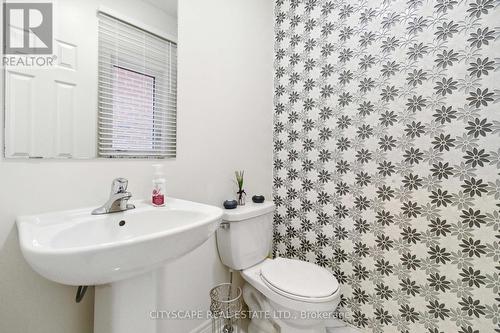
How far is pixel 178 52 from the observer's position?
1097 millimetres

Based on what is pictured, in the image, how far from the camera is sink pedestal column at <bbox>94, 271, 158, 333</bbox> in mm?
718

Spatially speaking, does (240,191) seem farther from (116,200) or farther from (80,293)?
(80,293)

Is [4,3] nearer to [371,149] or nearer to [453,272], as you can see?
[371,149]

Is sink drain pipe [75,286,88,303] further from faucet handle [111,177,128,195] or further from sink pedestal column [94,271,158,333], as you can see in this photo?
faucet handle [111,177,128,195]

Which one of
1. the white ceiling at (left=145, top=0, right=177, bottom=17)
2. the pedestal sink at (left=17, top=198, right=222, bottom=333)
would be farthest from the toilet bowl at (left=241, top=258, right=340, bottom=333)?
the white ceiling at (left=145, top=0, right=177, bottom=17)

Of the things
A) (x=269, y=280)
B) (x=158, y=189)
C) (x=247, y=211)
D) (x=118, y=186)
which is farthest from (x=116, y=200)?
(x=269, y=280)

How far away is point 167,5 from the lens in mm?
1049

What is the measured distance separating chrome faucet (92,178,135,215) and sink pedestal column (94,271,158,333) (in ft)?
0.80

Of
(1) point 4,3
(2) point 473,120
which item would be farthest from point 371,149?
(1) point 4,3

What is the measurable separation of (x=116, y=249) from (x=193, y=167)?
703mm

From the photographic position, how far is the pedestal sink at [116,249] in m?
0.49

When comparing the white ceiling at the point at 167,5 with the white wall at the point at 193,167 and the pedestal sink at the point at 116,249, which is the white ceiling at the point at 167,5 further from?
the pedestal sink at the point at 116,249

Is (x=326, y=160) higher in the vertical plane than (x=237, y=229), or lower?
higher

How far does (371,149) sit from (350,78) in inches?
16.9
